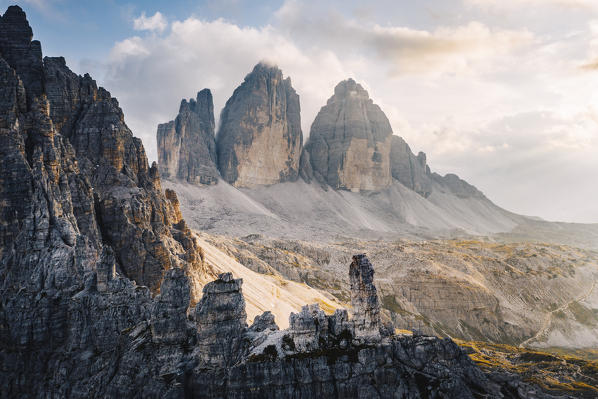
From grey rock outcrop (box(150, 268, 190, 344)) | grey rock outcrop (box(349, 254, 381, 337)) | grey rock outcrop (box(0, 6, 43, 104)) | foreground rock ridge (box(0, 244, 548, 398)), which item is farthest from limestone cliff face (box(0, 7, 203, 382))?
grey rock outcrop (box(349, 254, 381, 337))

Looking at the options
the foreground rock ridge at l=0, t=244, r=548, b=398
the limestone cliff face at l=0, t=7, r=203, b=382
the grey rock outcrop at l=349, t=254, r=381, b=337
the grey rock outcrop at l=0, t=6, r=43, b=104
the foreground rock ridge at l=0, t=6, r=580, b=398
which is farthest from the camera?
the grey rock outcrop at l=0, t=6, r=43, b=104

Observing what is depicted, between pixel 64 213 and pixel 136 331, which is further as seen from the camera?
pixel 64 213

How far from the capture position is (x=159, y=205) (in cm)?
8088

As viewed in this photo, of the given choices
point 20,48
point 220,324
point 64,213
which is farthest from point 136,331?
point 20,48

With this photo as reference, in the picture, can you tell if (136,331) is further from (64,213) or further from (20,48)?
(20,48)

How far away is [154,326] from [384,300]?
9861 centimetres

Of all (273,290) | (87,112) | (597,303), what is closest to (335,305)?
(273,290)

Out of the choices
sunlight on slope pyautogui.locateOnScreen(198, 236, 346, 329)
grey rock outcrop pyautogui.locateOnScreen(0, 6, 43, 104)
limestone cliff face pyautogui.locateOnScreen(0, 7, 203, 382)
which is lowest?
sunlight on slope pyautogui.locateOnScreen(198, 236, 346, 329)

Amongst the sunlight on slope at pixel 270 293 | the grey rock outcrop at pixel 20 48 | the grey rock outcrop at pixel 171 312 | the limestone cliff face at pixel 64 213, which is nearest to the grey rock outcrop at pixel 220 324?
the grey rock outcrop at pixel 171 312

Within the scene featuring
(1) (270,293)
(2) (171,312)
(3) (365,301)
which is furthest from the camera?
(1) (270,293)

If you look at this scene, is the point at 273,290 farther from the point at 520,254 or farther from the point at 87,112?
the point at 520,254

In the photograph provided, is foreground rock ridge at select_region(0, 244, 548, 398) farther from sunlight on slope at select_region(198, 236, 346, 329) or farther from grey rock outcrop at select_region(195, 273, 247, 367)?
sunlight on slope at select_region(198, 236, 346, 329)

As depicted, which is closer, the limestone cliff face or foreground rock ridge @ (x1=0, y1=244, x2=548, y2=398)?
foreground rock ridge @ (x1=0, y1=244, x2=548, y2=398)

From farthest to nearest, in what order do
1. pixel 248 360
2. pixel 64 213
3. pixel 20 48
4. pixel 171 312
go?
pixel 20 48 → pixel 64 213 → pixel 171 312 → pixel 248 360
